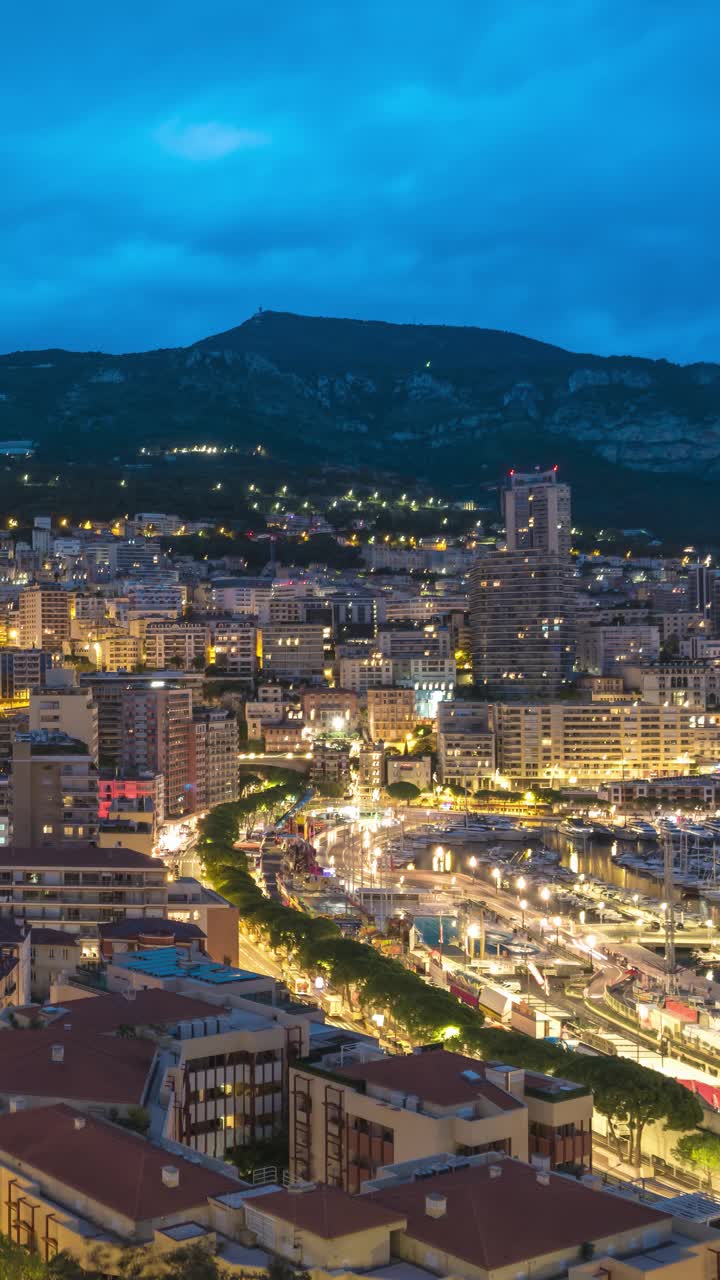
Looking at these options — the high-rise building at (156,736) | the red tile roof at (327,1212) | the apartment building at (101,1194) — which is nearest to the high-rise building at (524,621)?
the high-rise building at (156,736)

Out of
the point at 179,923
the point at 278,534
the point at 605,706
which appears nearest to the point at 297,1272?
the point at 179,923

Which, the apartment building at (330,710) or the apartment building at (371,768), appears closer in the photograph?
the apartment building at (371,768)

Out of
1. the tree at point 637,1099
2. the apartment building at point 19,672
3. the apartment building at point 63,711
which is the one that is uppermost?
the apartment building at point 19,672

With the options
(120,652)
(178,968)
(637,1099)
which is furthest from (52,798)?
(120,652)

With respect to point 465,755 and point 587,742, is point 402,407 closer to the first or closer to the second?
point 587,742

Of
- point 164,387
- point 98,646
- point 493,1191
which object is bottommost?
point 493,1191

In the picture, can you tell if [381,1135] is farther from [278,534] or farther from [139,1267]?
[278,534]

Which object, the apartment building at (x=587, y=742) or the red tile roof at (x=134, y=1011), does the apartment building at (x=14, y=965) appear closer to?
the red tile roof at (x=134, y=1011)

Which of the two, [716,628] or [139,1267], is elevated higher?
[716,628]
